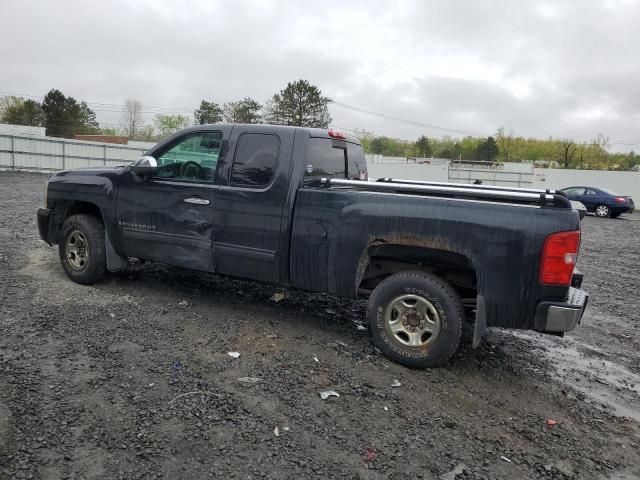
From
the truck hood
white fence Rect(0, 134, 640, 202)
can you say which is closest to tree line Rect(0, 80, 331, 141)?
white fence Rect(0, 134, 640, 202)

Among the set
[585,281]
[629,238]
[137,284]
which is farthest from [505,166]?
[137,284]

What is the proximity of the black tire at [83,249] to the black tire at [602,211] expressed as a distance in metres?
25.8

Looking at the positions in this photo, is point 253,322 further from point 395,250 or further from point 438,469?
point 438,469

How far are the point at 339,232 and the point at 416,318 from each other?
97 cm

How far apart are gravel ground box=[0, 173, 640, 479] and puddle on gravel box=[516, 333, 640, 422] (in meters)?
0.02

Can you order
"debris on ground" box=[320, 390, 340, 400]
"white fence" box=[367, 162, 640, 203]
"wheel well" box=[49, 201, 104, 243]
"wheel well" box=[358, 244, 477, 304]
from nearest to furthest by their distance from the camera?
A: "debris on ground" box=[320, 390, 340, 400], "wheel well" box=[358, 244, 477, 304], "wheel well" box=[49, 201, 104, 243], "white fence" box=[367, 162, 640, 203]

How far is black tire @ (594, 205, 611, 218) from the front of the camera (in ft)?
82.3

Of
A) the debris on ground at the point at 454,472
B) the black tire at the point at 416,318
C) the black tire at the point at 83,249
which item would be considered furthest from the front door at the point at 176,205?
the debris on ground at the point at 454,472

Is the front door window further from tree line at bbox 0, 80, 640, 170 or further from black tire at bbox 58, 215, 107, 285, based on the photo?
tree line at bbox 0, 80, 640, 170

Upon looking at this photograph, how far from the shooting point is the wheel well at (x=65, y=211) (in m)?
5.95

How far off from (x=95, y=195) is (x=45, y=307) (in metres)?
1.39

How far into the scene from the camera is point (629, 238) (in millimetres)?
15602

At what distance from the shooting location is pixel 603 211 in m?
25.2

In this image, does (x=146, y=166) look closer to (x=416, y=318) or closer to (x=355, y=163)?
(x=355, y=163)
